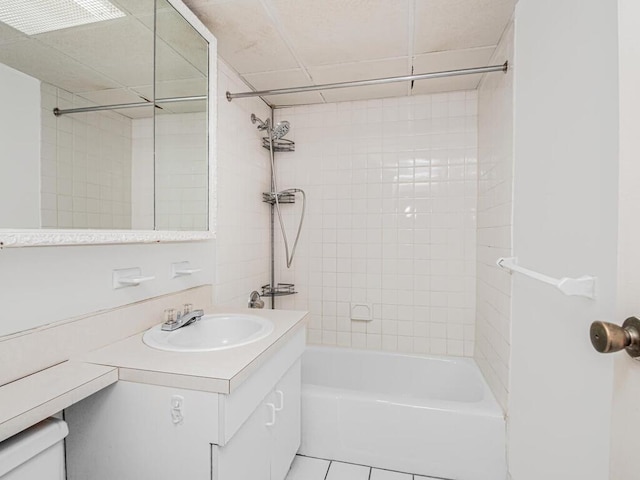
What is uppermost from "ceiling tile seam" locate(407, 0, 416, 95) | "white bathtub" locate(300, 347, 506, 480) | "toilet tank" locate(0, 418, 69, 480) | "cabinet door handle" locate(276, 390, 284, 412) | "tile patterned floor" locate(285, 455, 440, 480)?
"ceiling tile seam" locate(407, 0, 416, 95)

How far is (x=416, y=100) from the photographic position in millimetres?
2188

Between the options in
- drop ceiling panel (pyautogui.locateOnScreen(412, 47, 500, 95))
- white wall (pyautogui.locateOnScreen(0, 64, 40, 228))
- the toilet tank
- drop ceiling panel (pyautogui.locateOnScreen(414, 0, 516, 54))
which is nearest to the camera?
the toilet tank

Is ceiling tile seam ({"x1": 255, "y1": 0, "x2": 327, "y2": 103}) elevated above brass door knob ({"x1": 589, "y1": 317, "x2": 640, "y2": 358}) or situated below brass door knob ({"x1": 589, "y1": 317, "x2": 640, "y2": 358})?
above

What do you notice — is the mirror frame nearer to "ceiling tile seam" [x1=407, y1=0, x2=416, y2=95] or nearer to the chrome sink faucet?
the chrome sink faucet

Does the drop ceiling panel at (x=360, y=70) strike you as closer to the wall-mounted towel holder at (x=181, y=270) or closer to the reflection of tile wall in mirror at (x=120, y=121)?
the reflection of tile wall in mirror at (x=120, y=121)

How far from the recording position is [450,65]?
1823 millimetres

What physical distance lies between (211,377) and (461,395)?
69.4 inches

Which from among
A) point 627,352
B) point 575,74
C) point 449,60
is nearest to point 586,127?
point 575,74

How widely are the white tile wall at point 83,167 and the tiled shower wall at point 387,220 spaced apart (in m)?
1.40

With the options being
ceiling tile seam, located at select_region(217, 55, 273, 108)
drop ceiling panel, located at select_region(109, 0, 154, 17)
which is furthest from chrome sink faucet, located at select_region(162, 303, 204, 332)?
ceiling tile seam, located at select_region(217, 55, 273, 108)

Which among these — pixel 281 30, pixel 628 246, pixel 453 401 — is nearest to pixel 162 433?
pixel 628 246

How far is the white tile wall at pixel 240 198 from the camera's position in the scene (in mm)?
Answer: 1770

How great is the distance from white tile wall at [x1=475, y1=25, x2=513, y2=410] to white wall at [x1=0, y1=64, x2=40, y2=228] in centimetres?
174

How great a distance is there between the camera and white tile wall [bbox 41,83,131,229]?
2.77 feet
